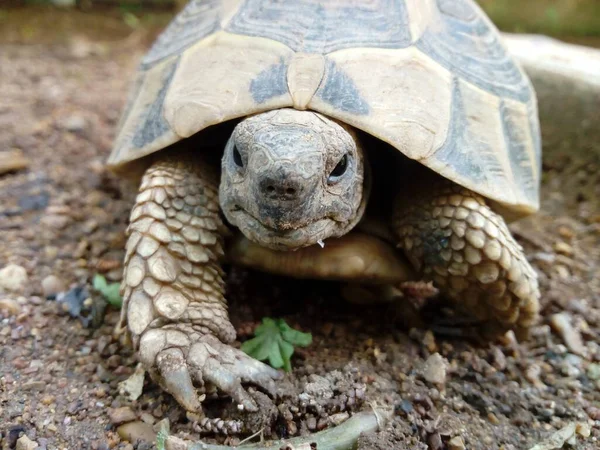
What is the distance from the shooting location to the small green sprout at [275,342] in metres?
1.92

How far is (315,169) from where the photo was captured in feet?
5.46

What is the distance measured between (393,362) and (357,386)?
30 cm

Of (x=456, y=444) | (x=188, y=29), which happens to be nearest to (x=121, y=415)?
(x=456, y=444)

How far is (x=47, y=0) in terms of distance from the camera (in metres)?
6.53

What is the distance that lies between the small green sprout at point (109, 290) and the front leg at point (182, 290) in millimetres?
321

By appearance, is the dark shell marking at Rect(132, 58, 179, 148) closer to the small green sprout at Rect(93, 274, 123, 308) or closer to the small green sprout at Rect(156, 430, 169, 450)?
the small green sprout at Rect(93, 274, 123, 308)

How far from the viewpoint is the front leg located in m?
1.74

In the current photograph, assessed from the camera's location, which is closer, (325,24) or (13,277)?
(325,24)

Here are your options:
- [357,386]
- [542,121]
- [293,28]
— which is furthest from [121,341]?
[542,121]

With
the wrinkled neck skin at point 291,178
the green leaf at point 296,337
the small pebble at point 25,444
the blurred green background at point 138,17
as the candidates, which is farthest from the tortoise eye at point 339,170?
the blurred green background at point 138,17

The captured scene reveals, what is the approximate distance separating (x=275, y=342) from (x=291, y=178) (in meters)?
0.65

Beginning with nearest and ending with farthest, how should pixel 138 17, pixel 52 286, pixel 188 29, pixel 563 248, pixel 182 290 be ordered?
pixel 182 290 → pixel 52 286 → pixel 188 29 → pixel 563 248 → pixel 138 17

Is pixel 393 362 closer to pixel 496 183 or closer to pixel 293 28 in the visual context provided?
pixel 496 183

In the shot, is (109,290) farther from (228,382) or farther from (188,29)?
(188,29)
